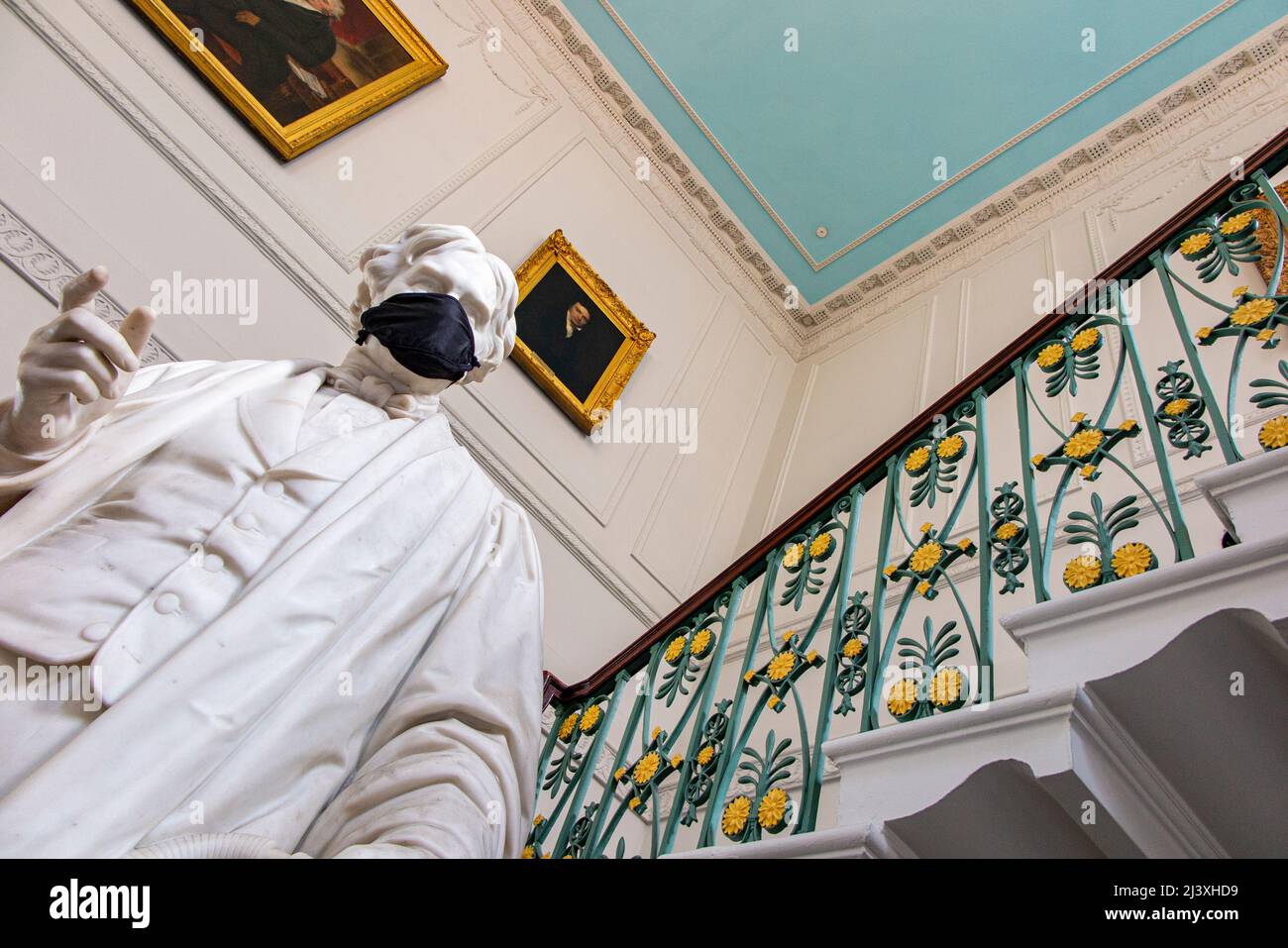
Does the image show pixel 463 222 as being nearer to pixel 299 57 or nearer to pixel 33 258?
pixel 299 57

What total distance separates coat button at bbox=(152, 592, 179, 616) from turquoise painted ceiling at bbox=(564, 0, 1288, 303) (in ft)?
23.3

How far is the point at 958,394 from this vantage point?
9.73ft

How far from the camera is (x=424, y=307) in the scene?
2.51 m

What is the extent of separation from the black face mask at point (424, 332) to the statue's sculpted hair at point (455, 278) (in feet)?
0.22

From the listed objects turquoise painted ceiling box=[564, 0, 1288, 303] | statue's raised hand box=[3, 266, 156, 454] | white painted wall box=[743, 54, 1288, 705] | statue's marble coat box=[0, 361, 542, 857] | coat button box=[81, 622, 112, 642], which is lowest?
white painted wall box=[743, 54, 1288, 705]

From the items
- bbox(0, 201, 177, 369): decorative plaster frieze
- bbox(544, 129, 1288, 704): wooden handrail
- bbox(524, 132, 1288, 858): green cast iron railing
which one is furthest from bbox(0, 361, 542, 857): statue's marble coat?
bbox(0, 201, 177, 369): decorative plaster frieze

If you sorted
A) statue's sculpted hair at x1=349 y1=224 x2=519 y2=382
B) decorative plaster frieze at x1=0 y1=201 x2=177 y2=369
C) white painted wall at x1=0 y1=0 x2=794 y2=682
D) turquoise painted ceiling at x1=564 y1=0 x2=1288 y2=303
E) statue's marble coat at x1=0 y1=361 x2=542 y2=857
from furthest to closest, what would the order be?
turquoise painted ceiling at x1=564 y1=0 x2=1288 y2=303 → white painted wall at x1=0 y1=0 x2=794 y2=682 → decorative plaster frieze at x1=0 y1=201 x2=177 y2=369 → statue's sculpted hair at x1=349 y1=224 x2=519 y2=382 → statue's marble coat at x1=0 y1=361 x2=542 y2=857

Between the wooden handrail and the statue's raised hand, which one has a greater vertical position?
the statue's raised hand

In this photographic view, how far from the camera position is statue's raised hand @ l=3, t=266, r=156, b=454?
1.76 m

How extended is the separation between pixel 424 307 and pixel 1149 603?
5.73ft

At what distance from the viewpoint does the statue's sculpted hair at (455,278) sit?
2.61 metres

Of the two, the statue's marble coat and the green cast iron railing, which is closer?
the statue's marble coat

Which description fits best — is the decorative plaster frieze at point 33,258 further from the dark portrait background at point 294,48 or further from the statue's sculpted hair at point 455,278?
the statue's sculpted hair at point 455,278

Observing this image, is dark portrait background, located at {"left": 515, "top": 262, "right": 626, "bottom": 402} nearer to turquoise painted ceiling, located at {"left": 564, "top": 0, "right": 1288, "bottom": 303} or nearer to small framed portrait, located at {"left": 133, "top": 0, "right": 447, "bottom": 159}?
small framed portrait, located at {"left": 133, "top": 0, "right": 447, "bottom": 159}
